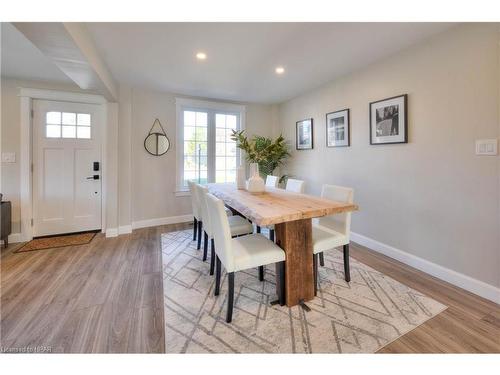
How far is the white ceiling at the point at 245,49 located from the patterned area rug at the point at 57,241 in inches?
94.2

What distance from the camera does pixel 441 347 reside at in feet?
4.58

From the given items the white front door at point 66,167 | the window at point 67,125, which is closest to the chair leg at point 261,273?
the white front door at point 66,167

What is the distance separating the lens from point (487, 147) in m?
1.87

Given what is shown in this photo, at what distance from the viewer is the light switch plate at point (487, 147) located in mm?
1824

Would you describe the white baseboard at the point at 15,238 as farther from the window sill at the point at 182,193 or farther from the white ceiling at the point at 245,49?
the white ceiling at the point at 245,49

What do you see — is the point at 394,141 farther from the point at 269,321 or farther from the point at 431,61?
the point at 269,321

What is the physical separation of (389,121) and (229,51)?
197 centimetres

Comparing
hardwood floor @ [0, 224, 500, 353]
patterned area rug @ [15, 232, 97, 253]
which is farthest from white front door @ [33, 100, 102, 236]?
hardwood floor @ [0, 224, 500, 353]

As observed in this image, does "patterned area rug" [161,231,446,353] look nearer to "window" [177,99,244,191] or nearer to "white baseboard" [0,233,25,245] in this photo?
"window" [177,99,244,191]

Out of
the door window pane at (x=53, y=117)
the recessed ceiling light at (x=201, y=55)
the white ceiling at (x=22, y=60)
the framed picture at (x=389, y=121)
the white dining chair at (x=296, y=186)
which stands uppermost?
the recessed ceiling light at (x=201, y=55)

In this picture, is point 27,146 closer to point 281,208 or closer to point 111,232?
point 111,232
